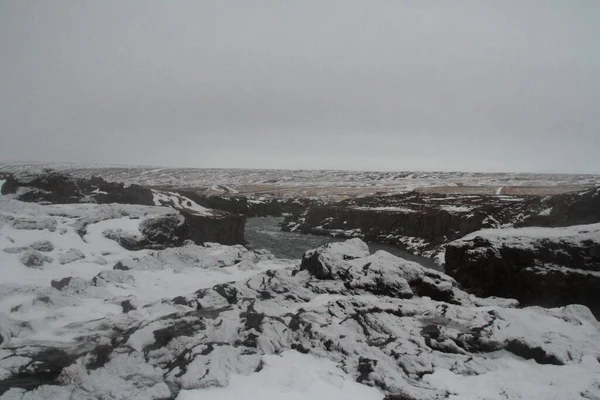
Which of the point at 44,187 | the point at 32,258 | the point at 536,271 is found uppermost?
the point at 44,187

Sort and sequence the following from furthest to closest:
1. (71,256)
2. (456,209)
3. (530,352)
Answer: (456,209) → (71,256) → (530,352)

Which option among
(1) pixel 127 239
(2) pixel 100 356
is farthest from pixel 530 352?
(1) pixel 127 239

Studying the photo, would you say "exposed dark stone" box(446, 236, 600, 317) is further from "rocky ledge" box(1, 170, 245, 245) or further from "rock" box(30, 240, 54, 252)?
"rock" box(30, 240, 54, 252)

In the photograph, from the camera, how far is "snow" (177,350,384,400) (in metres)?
7.22

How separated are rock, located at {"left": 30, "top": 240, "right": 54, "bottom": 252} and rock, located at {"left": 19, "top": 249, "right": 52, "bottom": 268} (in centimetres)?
122

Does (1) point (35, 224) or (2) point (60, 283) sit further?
(1) point (35, 224)

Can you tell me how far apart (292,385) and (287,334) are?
2.17m

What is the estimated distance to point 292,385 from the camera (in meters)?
7.61

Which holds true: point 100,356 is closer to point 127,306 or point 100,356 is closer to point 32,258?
point 127,306

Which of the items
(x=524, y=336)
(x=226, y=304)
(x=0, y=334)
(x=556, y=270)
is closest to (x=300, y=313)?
(x=226, y=304)

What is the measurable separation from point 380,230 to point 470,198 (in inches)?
548

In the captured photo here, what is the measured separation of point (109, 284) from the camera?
14375 millimetres

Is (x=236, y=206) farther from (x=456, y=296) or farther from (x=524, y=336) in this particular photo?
(x=524, y=336)

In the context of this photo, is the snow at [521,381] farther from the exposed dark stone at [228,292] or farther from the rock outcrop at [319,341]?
the exposed dark stone at [228,292]
